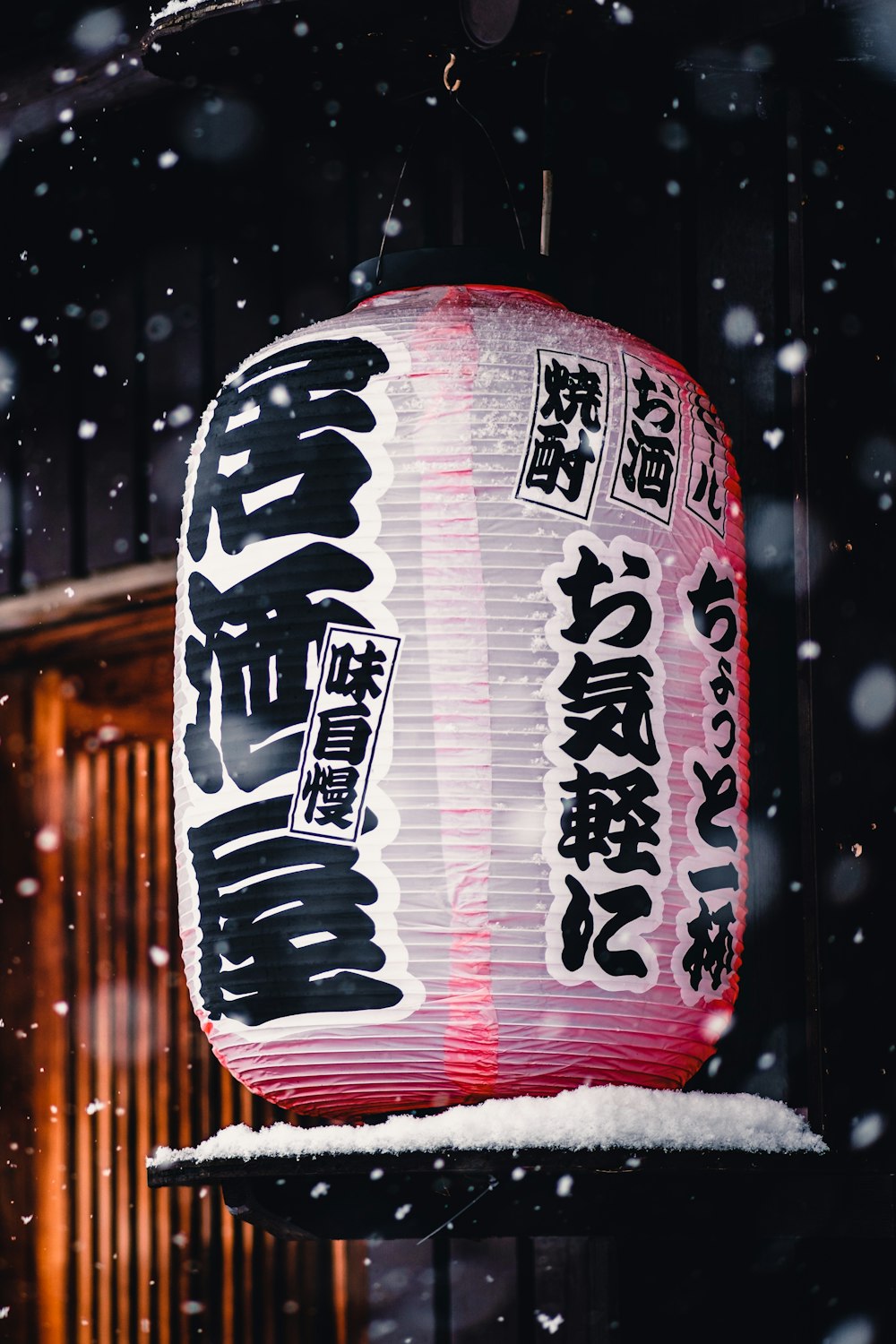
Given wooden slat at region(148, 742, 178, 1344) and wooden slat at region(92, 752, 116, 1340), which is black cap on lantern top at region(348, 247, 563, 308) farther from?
wooden slat at region(92, 752, 116, 1340)

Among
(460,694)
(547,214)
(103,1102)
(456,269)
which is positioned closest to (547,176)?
(547,214)

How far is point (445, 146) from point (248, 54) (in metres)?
0.73

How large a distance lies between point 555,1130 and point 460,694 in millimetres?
658

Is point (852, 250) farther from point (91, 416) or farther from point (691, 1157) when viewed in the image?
point (91, 416)

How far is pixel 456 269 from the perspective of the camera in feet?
9.68

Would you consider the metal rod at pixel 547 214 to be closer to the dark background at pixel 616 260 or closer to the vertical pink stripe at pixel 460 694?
the dark background at pixel 616 260

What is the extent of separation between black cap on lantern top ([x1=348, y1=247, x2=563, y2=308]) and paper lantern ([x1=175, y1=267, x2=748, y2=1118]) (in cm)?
15

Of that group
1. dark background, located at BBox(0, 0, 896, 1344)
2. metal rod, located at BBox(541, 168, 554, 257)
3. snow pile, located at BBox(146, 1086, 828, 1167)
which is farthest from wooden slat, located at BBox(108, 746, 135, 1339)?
metal rod, located at BBox(541, 168, 554, 257)

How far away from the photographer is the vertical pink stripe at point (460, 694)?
2.53 meters

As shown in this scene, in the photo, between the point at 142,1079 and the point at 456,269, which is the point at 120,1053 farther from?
the point at 456,269

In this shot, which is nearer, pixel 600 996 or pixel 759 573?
pixel 600 996

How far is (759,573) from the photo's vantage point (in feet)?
11.7

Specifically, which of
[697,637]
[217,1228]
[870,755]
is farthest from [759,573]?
[217,1228]

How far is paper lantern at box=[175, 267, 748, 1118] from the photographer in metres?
2.55
